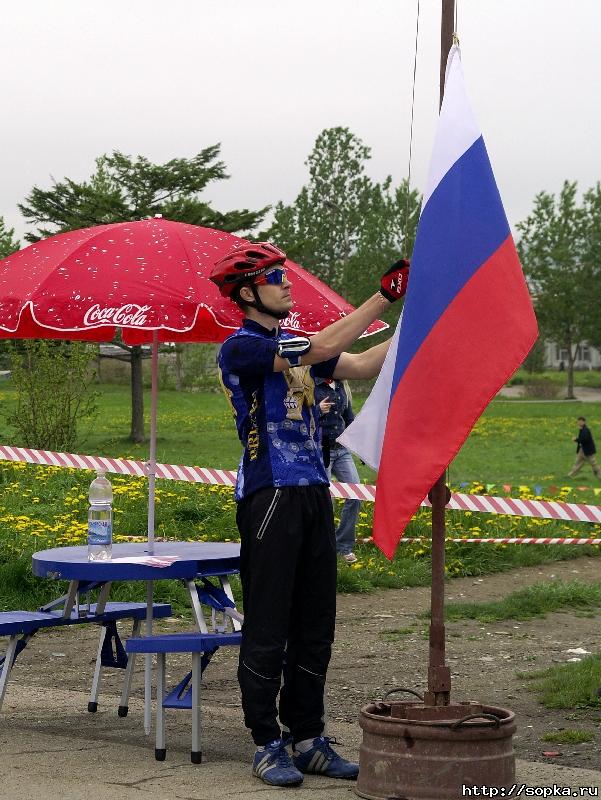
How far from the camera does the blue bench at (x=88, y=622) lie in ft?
22.3

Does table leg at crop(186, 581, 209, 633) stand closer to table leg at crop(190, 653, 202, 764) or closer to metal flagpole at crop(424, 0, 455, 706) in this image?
table leg at crop(190, 653, 202, 764)

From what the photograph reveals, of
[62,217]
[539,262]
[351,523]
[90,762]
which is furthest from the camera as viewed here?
[539,262]

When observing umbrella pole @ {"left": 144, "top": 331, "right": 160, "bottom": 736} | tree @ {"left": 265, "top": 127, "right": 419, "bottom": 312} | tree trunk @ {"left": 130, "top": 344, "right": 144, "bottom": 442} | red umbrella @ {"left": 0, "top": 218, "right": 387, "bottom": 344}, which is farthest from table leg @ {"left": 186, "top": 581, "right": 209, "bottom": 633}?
tree @ {"left": 265, "top": 127, "right": 419, "bottom": 312}

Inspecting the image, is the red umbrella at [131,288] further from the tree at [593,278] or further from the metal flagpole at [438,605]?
the tree at [593,278]

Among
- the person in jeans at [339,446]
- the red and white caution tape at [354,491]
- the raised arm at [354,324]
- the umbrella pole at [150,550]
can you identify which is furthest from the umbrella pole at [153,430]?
the person in jeans at [339,446]

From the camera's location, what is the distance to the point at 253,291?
19.6ft

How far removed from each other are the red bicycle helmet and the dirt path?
7.06 ft

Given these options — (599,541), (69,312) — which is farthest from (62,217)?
(69,312)

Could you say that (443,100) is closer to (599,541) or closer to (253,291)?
(253,291)

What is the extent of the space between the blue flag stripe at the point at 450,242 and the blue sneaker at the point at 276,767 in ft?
4.95

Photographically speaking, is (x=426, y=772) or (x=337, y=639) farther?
(x=337, y=639)

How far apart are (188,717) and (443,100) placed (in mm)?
3324

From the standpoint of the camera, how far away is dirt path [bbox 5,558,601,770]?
6996 mm

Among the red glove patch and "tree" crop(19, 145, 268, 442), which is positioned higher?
"tree" crop(19, 145, 268, 442)
